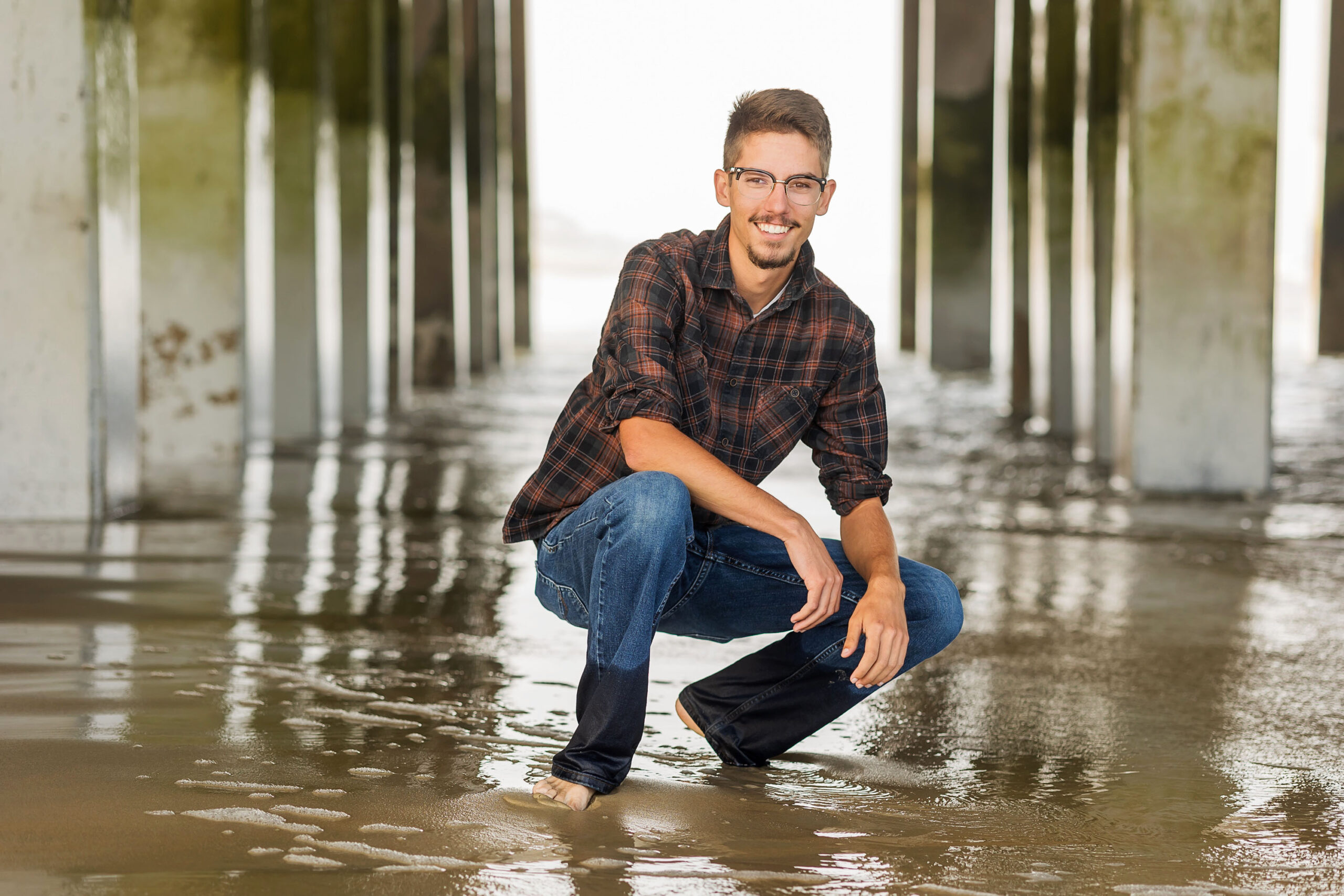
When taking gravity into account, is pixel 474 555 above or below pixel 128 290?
below

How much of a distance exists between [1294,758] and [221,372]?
7.20 metres

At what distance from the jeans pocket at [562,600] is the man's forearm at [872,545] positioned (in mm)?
586

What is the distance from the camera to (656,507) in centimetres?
294

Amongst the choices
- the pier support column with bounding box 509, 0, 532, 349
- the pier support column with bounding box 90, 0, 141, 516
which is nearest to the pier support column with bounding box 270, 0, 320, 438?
the pier support column with bounding box 90, 0, 141, 516

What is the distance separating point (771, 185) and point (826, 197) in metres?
0.18

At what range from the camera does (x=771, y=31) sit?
148ft

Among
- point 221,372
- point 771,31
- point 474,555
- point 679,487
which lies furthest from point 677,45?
point 679,487

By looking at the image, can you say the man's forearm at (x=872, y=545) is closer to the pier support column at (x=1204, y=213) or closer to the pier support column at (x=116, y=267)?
the pier support column at (x=116, y=267)

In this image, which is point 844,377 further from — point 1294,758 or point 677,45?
point 677,45

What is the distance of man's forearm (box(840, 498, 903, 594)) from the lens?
3.13 metres

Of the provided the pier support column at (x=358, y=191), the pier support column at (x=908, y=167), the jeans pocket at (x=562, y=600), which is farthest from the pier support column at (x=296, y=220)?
the pier support column at (x=908, y=167)

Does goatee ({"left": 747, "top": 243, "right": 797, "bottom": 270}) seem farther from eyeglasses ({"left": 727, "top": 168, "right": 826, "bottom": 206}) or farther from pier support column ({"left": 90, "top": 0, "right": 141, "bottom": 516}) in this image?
pier support column ({"left": 90, "top": 0, "right": 141, "bottom": 516})

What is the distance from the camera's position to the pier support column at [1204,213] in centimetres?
816

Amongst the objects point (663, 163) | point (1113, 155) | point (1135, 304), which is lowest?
point (1135, 304)
